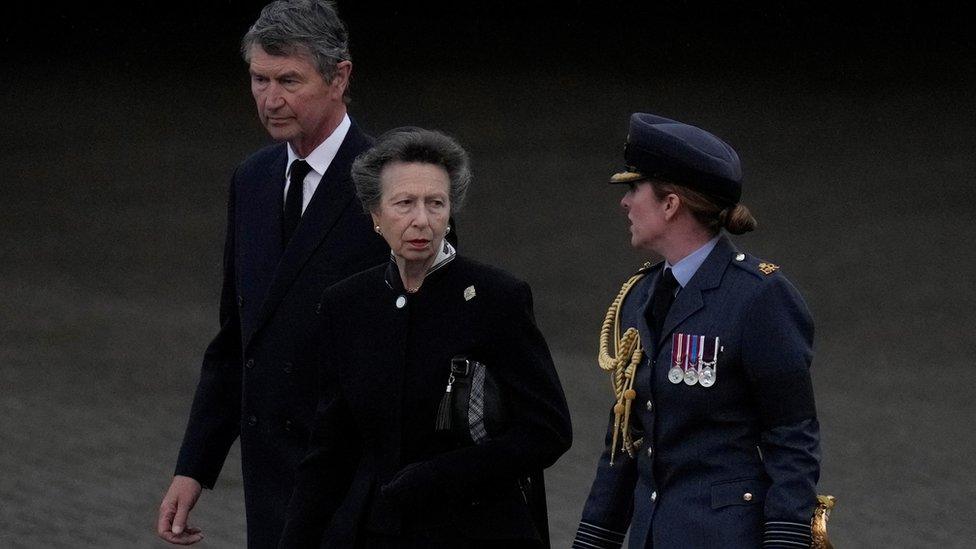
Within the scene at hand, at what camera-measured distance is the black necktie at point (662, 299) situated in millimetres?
3379

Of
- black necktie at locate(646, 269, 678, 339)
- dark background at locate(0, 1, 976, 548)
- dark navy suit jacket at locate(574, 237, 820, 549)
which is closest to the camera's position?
dark navy suit jacket at locate(574, 237, 820, 549)

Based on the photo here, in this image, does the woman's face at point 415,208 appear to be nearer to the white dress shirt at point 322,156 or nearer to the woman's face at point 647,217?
the woman's face at point 647,217

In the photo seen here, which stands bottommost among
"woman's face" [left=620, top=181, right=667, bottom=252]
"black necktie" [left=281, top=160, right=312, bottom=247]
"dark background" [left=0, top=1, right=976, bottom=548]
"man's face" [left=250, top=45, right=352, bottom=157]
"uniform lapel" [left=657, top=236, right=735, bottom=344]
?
"uniform lapel" [left=657, top=236, right=735, bottom=344]

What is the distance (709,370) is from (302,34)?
3.69 feet

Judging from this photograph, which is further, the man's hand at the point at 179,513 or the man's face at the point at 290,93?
the man's hand at the point at 179,513

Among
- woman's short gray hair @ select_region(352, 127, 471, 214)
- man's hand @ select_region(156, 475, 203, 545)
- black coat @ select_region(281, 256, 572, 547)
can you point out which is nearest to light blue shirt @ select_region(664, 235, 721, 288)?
black coat @ select_region(281, 256, 572, 547)

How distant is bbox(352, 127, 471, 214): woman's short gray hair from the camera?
347 centimetres

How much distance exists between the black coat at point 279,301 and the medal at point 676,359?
2.48 ft

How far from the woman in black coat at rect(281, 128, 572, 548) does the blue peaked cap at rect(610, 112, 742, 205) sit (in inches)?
12.3

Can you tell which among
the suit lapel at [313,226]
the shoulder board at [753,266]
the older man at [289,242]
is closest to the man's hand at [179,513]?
the older man at [289,242]

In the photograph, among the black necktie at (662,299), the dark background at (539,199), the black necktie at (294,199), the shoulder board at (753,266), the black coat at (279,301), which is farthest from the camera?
the dark background at (539,199)

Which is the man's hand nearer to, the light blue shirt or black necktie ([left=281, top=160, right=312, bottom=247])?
black necktie ([left=281, top=160, right=312, bottom=247])

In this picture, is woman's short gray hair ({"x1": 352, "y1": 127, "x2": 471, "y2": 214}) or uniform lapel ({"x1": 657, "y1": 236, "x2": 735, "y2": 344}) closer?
uniform lapel ({"x1": 657, "y1": 236, "x2": 735, "y2": 344})

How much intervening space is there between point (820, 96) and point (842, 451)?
4957 millimetres
